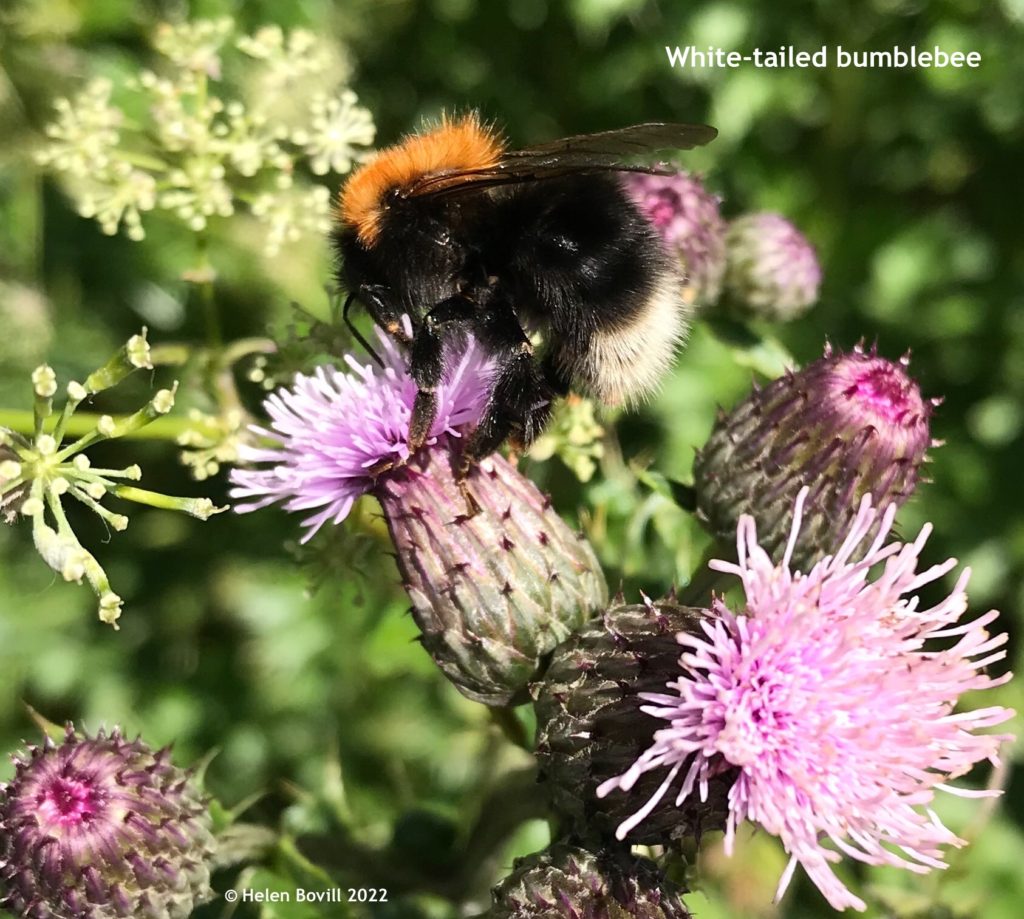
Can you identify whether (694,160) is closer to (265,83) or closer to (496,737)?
(265,83)

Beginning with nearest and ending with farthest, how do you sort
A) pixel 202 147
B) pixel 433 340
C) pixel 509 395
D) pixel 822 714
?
1. pixel 822 714
2. pixel 433 340
3. pixel 509 395
4. pixel 202 147

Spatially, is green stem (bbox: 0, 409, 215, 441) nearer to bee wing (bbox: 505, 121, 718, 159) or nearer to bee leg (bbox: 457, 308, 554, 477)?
bee leg (bbox: 457, 308, 554, 477)

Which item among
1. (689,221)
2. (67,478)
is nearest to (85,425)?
(67,478)

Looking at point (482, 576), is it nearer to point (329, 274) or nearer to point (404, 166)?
point (404, 166)

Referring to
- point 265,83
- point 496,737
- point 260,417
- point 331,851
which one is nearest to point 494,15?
point 265,83

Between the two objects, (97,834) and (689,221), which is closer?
(97,834)

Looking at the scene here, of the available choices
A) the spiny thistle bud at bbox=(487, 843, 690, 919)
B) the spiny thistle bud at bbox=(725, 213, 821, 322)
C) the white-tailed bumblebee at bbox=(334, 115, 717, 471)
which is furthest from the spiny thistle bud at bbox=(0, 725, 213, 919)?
the spiny thistle bud at bbox=(725, 213, 821, 322)
